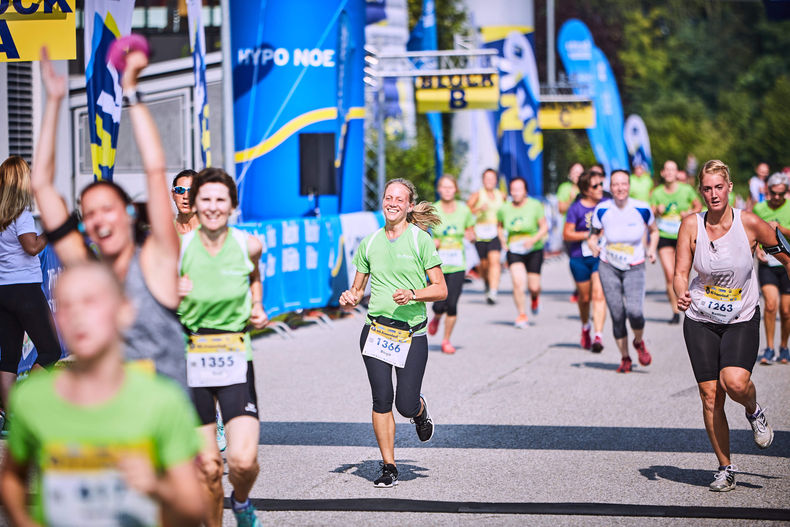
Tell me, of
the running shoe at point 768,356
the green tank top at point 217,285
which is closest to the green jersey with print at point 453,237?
the running shoe at point 768,356

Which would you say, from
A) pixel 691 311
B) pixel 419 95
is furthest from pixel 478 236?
pixel 691 311

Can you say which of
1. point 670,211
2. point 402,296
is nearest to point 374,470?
point 402,296

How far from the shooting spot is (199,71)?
1184 cm

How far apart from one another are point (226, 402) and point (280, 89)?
11.5 m

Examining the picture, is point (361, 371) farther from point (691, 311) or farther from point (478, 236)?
point (478, 236)

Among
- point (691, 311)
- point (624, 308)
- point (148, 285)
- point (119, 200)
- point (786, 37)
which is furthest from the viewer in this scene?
point (786, 37)

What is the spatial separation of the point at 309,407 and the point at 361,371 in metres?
1.98

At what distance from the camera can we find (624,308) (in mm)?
11375

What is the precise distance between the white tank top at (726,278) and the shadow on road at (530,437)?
52.9 inches

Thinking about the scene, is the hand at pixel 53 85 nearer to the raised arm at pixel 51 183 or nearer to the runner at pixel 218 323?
the raised arm at pixel 51 183

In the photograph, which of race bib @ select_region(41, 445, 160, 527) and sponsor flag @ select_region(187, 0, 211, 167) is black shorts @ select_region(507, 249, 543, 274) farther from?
race bib @ select_region(41, 445, 160, 527)

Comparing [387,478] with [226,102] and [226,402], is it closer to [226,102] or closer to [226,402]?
[226,402]

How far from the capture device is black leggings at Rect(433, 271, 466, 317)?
1291 cm

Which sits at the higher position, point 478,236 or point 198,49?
point 198,49
